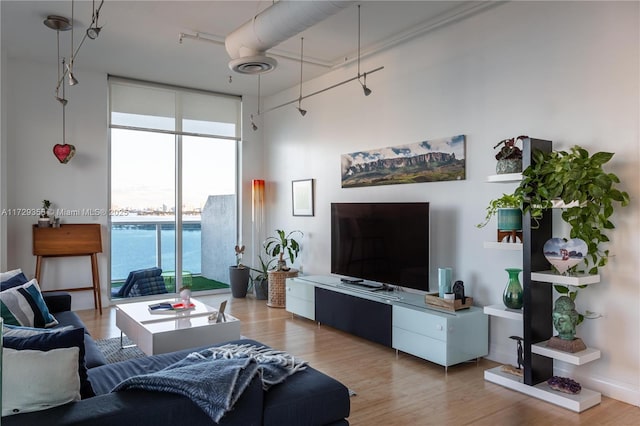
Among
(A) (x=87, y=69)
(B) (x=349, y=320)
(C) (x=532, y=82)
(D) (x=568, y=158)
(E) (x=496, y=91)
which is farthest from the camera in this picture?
(A) (x=87, y=69)

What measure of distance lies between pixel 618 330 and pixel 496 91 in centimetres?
200

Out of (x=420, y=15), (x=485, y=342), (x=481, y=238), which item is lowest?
(x=485, y=342)

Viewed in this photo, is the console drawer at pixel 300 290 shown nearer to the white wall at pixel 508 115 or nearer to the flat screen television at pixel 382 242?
the flat screen television at pixel 382 242

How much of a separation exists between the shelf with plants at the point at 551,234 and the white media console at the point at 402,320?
1.35ft

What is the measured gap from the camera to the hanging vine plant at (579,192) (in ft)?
9.75

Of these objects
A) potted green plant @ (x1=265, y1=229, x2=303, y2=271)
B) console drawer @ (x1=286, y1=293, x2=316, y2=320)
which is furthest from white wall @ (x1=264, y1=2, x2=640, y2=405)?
console drawer @ (x1=286, y1=293, x2=316, y2=320)

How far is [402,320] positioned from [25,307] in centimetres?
284

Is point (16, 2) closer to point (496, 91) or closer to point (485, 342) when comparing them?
point (496, 91)

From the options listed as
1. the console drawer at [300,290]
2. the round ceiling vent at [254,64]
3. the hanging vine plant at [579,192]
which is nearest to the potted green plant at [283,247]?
the console drawer at [300,290]

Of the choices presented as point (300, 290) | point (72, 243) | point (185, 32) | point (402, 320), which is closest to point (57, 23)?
point (185, 32)

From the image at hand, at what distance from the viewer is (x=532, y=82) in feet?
11.8

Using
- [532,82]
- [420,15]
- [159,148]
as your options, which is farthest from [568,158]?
[159,148]

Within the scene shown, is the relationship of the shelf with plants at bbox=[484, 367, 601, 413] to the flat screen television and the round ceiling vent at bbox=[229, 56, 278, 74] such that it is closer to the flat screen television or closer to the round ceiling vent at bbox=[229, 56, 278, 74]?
the flat screen television

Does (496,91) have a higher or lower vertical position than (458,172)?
higher
